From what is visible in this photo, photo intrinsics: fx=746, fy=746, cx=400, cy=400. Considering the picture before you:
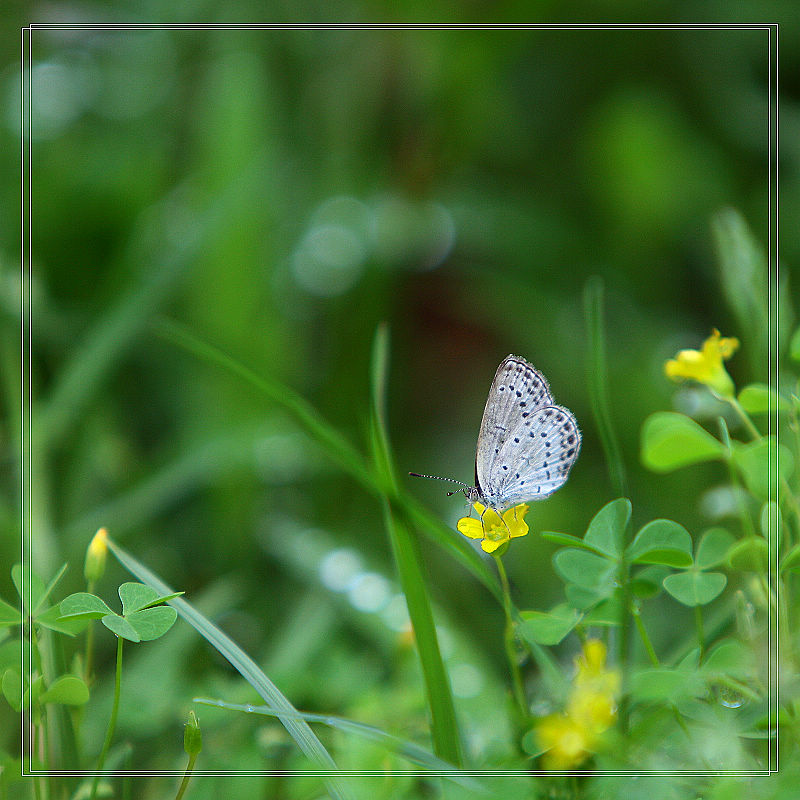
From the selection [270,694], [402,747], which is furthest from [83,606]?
[402,747]

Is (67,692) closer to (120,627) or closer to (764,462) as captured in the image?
(120,627)

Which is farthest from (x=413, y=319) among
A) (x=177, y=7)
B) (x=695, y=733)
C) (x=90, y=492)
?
(x=695, y=733)

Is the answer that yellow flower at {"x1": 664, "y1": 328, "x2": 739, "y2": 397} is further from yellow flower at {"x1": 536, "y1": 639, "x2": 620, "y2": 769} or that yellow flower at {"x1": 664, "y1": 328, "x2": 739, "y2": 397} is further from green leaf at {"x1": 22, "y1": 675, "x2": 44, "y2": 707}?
green leaf at {"x1": 22, "y1": 675, "x2": 44, "y2": 707}

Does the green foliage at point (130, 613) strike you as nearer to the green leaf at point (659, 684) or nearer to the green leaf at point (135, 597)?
the green leaf at point (135, 597)

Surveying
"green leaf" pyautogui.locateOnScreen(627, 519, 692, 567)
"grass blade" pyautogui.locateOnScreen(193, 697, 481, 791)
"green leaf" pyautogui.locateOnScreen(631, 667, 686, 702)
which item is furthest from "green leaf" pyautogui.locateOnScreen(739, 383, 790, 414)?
"grass blade" pyautogui.locateOnScreen(193, 697, 481, 791)

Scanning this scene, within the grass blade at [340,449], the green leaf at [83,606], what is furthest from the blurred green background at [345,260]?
the green leaf at [83,606]

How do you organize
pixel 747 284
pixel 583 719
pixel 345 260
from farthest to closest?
pixel 345 260, pixel 747 284, pixel 583 719

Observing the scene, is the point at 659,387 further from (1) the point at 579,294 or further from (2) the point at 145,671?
(2) the point at 145,671
